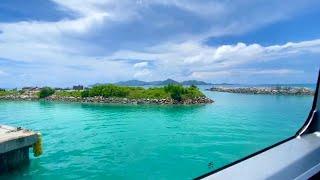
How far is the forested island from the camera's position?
1344 inches

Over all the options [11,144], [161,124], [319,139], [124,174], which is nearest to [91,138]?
[161,124]

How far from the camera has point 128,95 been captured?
123ft

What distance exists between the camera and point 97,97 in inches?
1518

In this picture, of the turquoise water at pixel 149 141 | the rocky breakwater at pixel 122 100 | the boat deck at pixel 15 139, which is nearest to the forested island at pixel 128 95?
the rocky breakwater at pixel 122 100

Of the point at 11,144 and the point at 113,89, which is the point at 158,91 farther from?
the point at 11,144

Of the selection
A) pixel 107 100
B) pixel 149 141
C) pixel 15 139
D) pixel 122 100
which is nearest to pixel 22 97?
pixel 107 100

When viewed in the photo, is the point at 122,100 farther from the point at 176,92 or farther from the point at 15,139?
the point at 15,139

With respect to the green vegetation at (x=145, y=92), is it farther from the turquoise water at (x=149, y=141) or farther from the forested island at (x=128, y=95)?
the turquoise water at (x=149, y=141)

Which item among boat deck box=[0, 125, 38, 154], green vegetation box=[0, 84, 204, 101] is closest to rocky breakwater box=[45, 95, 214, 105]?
green vegetation box=[0, 84, 204, 101]

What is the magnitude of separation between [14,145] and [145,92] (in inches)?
1126

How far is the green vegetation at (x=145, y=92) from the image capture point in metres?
34.7

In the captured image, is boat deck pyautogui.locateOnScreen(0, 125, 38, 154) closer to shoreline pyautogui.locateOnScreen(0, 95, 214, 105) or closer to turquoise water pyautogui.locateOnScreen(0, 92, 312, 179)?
turquoise water pyautogui.locateOnScreen(0, 92, 312, 179)

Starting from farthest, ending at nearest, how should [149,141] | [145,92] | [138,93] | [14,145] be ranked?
[138,93], [145,92], [149,141], [14,145]

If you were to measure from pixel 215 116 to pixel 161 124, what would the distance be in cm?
588
